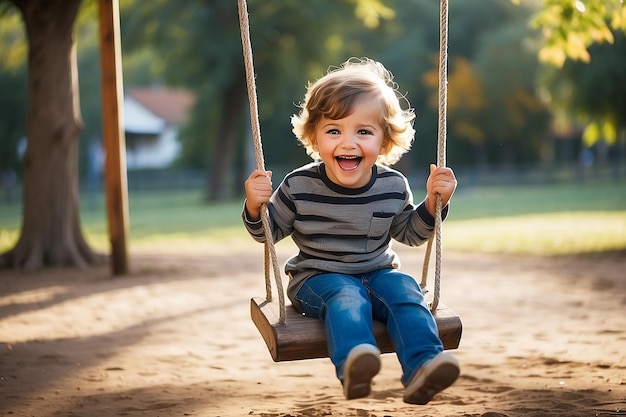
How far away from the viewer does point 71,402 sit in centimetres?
362

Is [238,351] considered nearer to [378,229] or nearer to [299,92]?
[378,229]

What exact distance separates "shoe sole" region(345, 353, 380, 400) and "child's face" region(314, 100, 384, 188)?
0.80 meters

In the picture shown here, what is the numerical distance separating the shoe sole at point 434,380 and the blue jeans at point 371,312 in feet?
0.22

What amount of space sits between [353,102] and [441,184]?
47 centimetres

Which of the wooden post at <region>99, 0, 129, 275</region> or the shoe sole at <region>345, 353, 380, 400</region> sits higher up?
the wooden post at <region>99, 0, 129, 275</region>

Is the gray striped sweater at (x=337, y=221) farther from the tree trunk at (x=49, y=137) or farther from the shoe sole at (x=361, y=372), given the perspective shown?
the tree trunk at (x=49, y=137)

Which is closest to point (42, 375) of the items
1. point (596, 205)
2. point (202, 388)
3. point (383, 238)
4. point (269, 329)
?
point (202, 388)

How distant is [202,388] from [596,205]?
16.3 metres

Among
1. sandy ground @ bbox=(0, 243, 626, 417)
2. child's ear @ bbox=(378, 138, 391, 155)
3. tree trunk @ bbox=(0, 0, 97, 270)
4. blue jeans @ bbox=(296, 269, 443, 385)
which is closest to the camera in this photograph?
blue jeans @ bbox=(296, 269, 443, 385)

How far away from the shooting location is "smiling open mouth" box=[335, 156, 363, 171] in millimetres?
3039

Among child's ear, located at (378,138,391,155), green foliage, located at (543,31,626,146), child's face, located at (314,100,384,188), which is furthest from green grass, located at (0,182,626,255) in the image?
child's face, located at (314,100,384,188)

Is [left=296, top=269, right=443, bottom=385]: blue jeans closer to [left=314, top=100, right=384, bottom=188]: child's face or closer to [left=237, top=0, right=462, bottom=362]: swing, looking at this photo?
[left=237, top=0, right=462, bottom=362]: swing

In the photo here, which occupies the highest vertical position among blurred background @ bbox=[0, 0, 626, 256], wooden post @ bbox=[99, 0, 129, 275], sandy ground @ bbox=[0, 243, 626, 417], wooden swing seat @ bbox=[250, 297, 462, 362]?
blurred background @ bbox=[0, 0, 626, 256]

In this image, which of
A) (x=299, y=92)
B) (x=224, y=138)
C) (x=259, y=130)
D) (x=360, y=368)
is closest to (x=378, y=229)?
(x=259, y=130)
